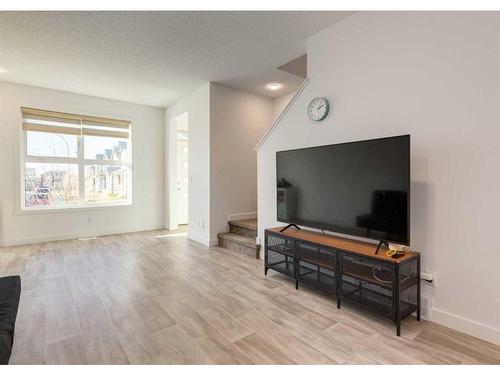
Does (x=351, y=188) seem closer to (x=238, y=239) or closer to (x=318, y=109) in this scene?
(x=318, y=109)

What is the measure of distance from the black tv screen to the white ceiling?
50.9 inches

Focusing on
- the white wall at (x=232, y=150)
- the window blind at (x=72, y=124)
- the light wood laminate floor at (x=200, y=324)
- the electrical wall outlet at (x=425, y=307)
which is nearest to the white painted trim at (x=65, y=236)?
the light wood laminate floor at (x=200, y=324)

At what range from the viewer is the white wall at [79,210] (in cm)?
423

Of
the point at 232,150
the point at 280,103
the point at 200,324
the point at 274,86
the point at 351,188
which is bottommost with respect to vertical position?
the point at 200,324

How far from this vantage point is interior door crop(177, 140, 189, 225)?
6.15 metres

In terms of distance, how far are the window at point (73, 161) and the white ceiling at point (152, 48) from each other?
2.26ft

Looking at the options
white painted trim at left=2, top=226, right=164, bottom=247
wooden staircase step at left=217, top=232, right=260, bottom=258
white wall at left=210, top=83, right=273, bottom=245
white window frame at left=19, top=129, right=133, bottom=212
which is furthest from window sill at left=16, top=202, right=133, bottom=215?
wooden staircase step at left=217, top=232, right=260, bottom=258

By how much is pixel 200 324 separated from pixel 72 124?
4551mm

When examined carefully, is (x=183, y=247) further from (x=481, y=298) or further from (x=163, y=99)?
(x=481, y=298)

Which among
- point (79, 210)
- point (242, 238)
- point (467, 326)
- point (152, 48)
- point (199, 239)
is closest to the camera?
point (467, 326)

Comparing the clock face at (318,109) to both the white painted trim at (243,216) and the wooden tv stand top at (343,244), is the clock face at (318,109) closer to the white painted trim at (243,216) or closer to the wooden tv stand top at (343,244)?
the wooden tv stand top at (343,244)

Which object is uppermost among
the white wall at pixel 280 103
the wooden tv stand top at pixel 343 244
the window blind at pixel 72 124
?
the white wall at pixel 280 103

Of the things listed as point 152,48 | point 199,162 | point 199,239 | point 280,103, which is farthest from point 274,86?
point 199,239

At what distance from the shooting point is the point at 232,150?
14.8ft
